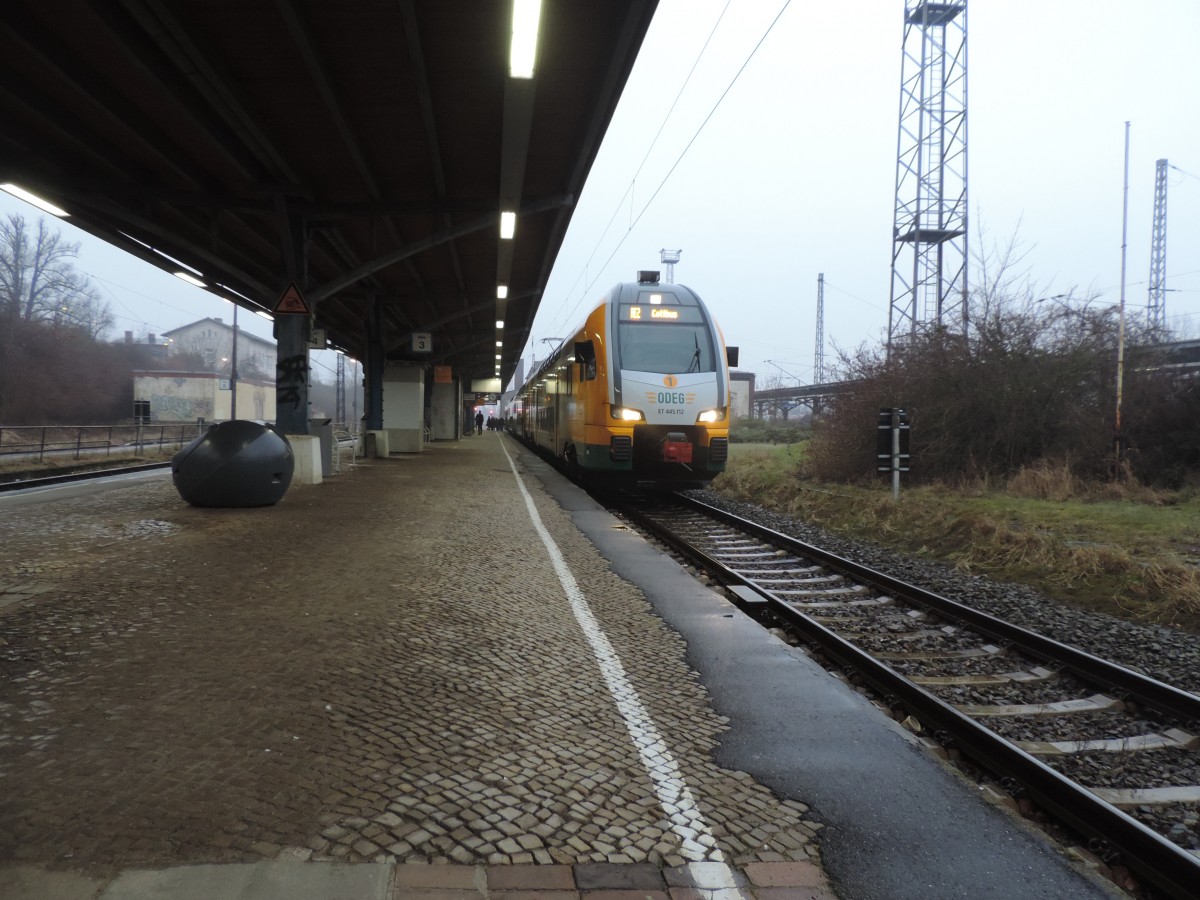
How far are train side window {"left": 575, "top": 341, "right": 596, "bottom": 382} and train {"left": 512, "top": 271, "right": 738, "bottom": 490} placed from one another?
2 cm

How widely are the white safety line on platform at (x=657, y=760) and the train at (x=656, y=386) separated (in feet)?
22.6

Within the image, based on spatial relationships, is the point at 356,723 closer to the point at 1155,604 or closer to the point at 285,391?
the point at 1155,604

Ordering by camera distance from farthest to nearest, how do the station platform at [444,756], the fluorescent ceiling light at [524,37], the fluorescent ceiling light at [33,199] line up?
the fluorescent ceiling light at [33,199] < the fluorescent ceiling light at [524,37] < the station platform at [444,756]

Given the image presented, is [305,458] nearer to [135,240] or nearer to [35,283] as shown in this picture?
[135,240]

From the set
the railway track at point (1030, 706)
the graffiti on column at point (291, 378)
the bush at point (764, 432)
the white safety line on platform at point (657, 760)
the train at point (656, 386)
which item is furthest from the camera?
the bush at point (764, 432)

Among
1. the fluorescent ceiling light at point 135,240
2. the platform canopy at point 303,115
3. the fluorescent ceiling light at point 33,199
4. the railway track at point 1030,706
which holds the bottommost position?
the railway track at point 1030,706

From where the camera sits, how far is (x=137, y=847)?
264 centimetres

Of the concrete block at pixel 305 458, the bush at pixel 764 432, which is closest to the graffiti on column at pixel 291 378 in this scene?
the concrete block at pixel 305 458

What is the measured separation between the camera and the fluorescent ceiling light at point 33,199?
11.7m

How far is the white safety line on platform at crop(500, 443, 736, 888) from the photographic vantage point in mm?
2824

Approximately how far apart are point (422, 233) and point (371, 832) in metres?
16.2

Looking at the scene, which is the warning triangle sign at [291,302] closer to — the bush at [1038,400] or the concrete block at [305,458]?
the concrete block at [305,458]

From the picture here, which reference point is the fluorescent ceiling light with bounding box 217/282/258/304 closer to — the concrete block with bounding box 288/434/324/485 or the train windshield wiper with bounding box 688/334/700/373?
the concrete block with bounding box 288/434/324/485

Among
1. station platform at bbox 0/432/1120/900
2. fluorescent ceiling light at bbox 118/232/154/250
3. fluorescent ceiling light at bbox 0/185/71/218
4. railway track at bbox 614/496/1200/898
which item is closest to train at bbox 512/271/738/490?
railway track at bbox 614/496/1200/898
